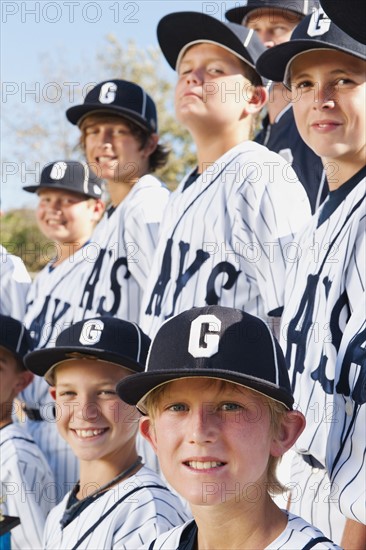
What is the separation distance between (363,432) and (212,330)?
0.45m

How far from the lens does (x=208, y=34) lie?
13.0 feet

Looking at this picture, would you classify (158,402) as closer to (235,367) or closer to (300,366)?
(235,367)

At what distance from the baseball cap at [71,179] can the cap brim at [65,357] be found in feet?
6.37

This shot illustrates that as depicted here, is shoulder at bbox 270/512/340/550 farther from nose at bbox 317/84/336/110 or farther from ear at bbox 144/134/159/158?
ear at bbox 144/134/159/158

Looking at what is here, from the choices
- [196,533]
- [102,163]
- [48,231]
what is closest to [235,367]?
[196,533]

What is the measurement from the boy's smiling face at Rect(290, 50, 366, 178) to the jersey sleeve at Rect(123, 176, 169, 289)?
157cm

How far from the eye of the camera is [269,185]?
363cm

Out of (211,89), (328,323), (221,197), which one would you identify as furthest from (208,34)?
(328,323)

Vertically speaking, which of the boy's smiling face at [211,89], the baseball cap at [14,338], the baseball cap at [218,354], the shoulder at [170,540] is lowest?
the shoulder at [170,540]

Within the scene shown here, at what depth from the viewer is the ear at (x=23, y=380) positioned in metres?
4.66

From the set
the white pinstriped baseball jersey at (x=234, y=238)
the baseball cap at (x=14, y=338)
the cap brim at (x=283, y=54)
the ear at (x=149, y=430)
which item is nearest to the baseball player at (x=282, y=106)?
the white pinstriped baseball jersey at (x=234, y=238)

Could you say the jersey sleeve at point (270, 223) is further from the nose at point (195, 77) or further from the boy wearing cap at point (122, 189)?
the boy wearing cap at point (122, 189)

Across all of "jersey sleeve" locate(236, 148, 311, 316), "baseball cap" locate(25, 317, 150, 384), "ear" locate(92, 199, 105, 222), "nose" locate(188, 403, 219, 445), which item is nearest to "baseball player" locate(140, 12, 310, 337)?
"jersey sleeve" locate(236, 148, 311, 316)

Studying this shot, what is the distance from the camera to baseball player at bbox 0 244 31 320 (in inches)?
212
